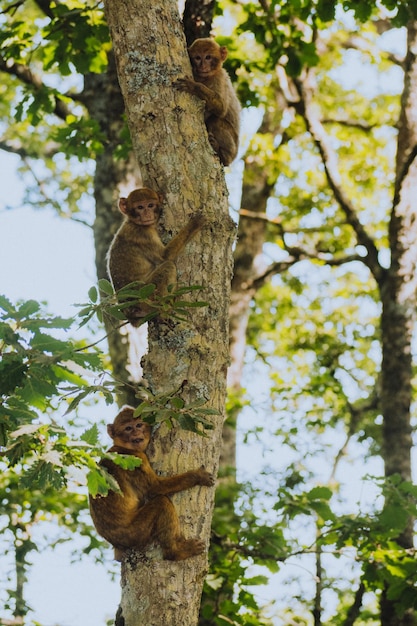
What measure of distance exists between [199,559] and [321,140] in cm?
938

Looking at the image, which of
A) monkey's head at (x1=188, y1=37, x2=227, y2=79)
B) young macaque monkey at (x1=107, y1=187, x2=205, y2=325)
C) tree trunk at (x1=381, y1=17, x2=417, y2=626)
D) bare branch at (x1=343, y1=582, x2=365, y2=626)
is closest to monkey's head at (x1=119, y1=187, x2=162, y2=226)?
young macaque monkey at (x1=107, y1=187, x2=205, y2=325)

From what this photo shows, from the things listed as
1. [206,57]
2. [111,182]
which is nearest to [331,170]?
[111,182]

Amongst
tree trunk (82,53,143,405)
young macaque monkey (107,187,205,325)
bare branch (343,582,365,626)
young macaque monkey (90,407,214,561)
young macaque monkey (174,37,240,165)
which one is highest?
tree trunk (82,53,143,405)

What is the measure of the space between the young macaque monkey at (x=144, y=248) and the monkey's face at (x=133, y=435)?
63 cm

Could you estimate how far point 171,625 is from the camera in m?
3.54

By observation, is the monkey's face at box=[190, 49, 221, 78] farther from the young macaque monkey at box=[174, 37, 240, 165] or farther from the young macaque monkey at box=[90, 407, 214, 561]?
the young macaque monkey at box=[90, 407, 214, 561]

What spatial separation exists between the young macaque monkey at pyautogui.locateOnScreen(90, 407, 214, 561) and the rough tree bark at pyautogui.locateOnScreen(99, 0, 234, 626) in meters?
0.05

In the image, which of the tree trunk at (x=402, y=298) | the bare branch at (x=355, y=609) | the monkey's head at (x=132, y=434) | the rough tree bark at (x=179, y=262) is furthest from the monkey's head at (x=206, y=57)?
the tree trunk at (x=402, y=298)

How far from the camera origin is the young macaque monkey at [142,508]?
144 inches

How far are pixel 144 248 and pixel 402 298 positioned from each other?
21.7 ft

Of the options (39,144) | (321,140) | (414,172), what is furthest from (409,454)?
(39,144)

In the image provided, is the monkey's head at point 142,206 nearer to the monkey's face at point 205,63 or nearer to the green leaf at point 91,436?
the monkey's face at point 205,63

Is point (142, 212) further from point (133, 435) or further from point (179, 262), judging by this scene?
point (133, 435)

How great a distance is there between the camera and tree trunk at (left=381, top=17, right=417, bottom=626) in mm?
10367
